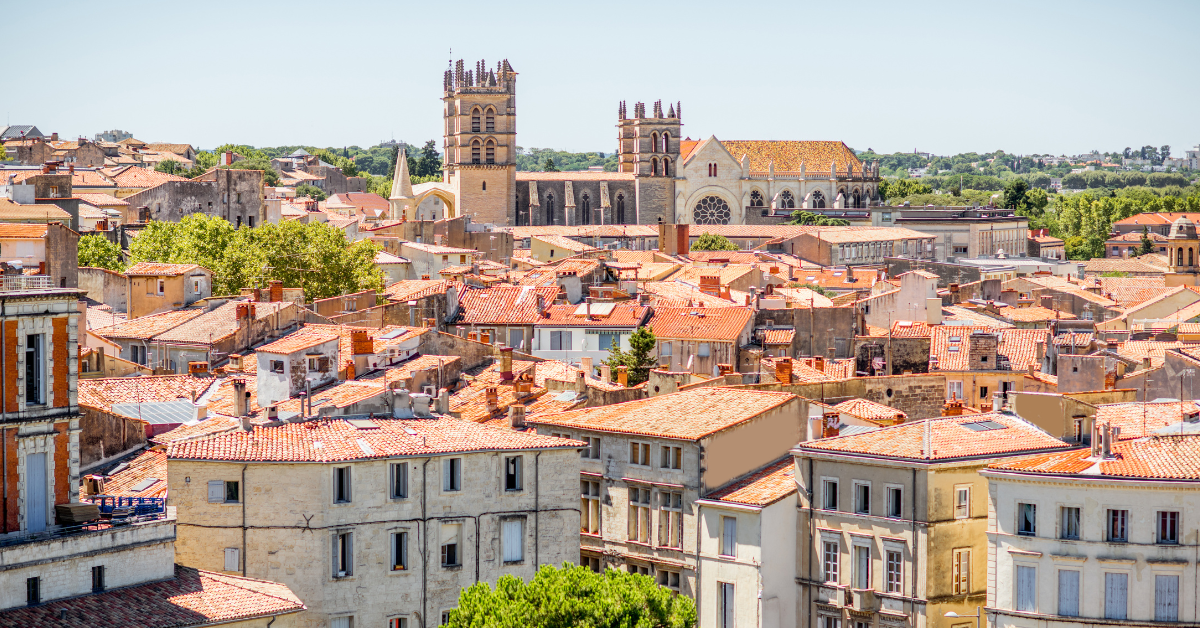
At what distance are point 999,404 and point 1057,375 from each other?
25.7 ft

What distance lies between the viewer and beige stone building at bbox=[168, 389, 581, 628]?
3184 cm

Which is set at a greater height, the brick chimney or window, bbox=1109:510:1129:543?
the brick chimney

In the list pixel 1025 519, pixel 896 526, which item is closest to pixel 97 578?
pixel 896 526

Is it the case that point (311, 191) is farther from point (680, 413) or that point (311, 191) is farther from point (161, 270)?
point (680, 413)

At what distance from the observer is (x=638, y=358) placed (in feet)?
171

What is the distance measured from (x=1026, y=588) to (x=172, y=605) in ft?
48.7

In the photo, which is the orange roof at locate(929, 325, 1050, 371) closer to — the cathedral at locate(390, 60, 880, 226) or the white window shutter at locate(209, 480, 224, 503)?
the white window shutter at locate(209, 480, 224, 503)

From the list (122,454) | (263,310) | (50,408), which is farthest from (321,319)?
(50,408)

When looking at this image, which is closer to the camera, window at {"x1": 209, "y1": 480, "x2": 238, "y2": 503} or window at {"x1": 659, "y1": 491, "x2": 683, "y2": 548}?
window at {"x1": 209, "y1": 480, "x2": 238, "y2": 503}

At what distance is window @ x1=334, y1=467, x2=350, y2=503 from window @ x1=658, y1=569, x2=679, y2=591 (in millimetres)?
7689

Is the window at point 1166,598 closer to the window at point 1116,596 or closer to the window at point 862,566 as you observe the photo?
the window at point 1116,596

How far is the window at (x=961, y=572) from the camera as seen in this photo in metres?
33.9

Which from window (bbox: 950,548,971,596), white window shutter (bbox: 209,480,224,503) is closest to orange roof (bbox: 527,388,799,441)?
window (bbox: 950,548,971,596)

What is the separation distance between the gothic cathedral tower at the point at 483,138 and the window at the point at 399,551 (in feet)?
416
